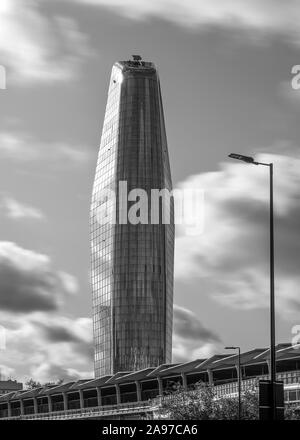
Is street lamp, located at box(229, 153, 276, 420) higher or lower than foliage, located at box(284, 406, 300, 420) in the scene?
higher

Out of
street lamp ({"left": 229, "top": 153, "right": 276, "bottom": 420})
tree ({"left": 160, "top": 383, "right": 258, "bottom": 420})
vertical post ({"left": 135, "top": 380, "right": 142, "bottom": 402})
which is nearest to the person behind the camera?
street lamp ({"left": 229, "top": 153, "right": 276, "bottom": 420})

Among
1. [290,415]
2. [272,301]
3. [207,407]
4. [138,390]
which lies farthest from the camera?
[138,390]

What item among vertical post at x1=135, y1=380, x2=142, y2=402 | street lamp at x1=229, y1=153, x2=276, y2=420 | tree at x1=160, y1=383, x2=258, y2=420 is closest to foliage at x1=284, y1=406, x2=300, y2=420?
tree at x1=160, y1=383, x2=258, y2=420

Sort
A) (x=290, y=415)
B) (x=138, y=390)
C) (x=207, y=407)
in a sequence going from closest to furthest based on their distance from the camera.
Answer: (x=290, y=415)
(x=207, y=407)
(x=138, y=390)

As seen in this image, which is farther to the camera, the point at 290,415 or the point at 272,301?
the point at 290,415

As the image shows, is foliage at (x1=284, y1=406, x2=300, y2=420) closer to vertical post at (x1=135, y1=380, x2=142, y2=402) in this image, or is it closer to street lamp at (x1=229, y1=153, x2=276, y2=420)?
street lamp at (x1=229, y1=153, x2=276, y2=420)

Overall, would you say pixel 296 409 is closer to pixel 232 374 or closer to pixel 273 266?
pixel 232 374

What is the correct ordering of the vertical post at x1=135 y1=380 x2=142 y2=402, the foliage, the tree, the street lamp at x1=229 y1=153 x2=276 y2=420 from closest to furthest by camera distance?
the street lamp at x1=229 y1=153 x2=276 y2=420
the foliage
the tree
the vertical post at x1=135 y1=380 x2=142 y2=402

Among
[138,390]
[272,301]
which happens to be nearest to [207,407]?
[272,301]

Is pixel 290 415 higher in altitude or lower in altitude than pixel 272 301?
lower

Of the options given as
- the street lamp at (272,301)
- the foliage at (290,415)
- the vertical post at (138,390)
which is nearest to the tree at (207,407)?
the foliage at (290,415)

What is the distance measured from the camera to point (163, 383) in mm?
191000

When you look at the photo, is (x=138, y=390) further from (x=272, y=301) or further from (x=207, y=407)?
(x=272, y=301)
